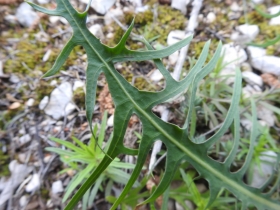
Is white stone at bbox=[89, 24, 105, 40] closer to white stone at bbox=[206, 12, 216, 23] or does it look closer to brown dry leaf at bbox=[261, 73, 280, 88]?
white stone at bbox=[206, 12, 216, 23]

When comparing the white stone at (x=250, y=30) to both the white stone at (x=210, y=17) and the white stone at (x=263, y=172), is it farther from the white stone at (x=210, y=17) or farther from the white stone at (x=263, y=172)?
the white stone at (x=263, y=172)

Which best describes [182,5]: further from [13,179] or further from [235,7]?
[13,179]

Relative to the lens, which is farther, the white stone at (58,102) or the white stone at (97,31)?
the white stone at (97,31)

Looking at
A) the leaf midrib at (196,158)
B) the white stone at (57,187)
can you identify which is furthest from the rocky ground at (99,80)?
the leaf midrib at (196,158)

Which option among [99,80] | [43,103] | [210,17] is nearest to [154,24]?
[210,17]

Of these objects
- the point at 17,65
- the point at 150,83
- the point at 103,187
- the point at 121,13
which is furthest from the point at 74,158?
the point at 121,13

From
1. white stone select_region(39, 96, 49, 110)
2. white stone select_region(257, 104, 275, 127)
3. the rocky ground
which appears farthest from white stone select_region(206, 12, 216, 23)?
white stone select_region(39, 96, 49, 110)

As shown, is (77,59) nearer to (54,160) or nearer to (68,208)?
(54,160)
